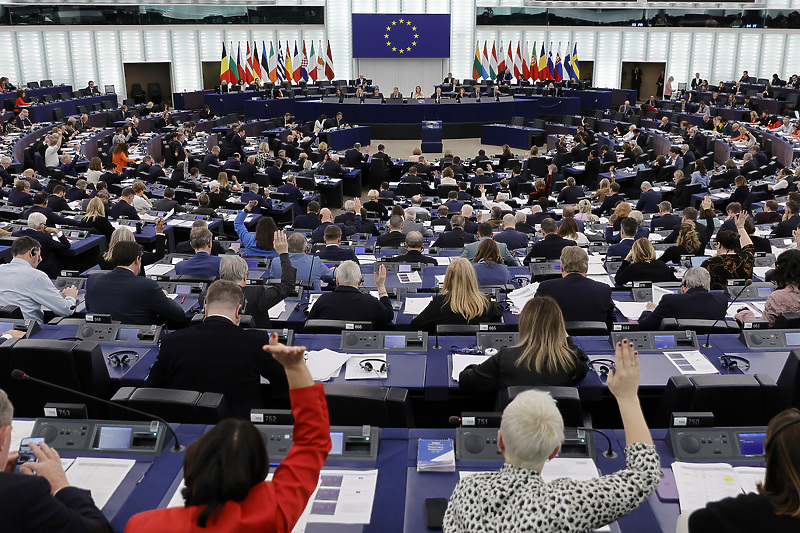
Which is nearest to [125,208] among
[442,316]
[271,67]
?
[442,316]

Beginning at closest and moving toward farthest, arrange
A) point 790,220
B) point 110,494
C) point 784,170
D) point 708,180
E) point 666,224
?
point 110,494, point 790,220, point 666,224, point 784,170, point 708,180

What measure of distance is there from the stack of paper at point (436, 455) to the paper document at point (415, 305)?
2539mm

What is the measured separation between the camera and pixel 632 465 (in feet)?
7.66

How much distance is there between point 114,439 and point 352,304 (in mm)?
2409

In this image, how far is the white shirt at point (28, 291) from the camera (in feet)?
18.7

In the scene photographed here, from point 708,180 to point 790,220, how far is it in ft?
16.9

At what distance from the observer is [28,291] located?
18.9ft

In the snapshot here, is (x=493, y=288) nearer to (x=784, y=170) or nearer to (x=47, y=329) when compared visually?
(x=47, y=329)

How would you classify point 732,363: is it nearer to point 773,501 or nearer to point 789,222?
point 773,501

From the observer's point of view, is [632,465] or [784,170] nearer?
[632,465]

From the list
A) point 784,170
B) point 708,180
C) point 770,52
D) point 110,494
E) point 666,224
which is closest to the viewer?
point 110,494

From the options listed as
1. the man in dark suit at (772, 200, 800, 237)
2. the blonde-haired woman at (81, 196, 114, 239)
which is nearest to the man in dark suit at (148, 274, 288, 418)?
the blonde-haired woman at (81, 196, 114, 239)

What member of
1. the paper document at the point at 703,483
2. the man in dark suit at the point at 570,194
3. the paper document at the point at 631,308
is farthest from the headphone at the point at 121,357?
the man in dark suit at the point at 570,194

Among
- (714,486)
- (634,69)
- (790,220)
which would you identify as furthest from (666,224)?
(634,69)
